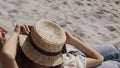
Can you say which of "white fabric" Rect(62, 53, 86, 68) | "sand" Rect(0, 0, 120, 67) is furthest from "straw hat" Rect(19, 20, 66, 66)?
"sand" Rect(0, 0, 120, 67)

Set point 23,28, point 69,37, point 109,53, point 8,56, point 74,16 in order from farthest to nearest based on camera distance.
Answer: point 74,16
point 109,53
point 69,37
point 23,28
point 8,56

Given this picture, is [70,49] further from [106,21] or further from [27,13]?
[106,21]

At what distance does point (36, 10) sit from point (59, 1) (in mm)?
339

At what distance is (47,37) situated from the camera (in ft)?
4.89

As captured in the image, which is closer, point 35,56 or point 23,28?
point 35,56

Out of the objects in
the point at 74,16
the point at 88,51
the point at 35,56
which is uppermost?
the point at 35,56

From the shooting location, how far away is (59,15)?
302 centimetres

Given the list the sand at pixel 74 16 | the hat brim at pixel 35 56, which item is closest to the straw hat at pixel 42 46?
the hat brim at pixel 35 56

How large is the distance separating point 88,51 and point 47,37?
1.45 ft

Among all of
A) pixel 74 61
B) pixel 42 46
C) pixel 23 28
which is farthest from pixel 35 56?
pixel 74 61

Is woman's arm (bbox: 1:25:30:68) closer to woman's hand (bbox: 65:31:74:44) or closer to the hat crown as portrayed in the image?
the hat crown

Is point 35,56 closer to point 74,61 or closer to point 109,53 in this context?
point 74,61

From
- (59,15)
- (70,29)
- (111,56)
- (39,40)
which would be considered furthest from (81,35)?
(39,40)

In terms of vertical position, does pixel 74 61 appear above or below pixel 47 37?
below
